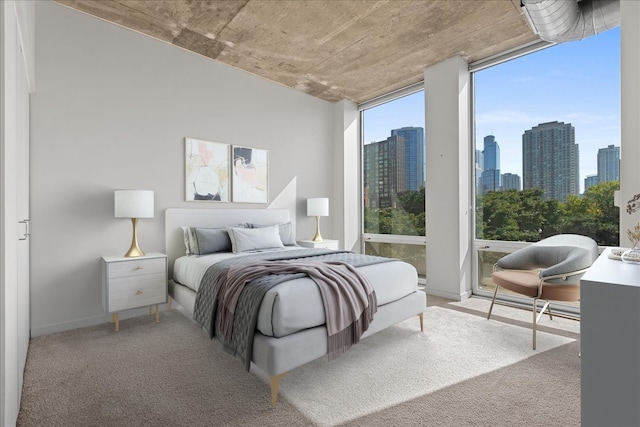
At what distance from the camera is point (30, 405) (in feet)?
6.40

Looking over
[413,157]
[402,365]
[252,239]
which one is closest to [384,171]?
[413,157]

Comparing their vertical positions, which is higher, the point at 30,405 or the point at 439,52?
the point at 439,52

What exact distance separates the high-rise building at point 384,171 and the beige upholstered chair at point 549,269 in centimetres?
221

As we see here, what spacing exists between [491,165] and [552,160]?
0.66m

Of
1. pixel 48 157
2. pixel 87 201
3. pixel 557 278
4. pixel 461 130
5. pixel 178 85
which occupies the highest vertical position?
pixel 178 85

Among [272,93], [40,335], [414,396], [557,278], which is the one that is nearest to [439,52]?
[272,93]

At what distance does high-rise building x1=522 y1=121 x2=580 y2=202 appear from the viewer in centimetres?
355

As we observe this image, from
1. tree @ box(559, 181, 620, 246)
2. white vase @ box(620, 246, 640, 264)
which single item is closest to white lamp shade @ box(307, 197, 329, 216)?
tree @ box(559, 181, 620, 246)

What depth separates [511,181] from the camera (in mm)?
4023

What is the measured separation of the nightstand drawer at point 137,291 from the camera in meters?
Result: 3.13

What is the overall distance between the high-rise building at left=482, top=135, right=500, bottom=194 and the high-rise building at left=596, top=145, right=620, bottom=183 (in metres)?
1.00

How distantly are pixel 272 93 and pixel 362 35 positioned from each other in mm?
1742

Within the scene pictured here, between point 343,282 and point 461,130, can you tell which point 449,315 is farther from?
point 461,130

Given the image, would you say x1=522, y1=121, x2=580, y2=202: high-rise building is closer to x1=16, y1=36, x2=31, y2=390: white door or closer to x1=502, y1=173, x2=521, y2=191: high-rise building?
x1=502, y1=173, x2=521, y2=191: high-rise building
